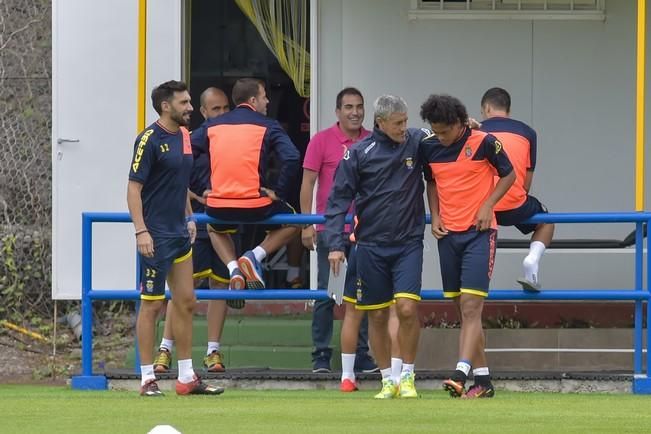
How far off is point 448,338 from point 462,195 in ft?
7.66

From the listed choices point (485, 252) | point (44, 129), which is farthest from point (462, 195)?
point (44, 129)

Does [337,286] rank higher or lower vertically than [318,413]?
higher

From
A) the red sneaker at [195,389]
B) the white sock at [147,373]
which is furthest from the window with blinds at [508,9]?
the white sock at [147,373]

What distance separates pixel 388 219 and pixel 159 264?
148 centimetres

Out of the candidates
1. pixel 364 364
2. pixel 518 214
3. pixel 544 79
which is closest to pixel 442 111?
pixel 518 214

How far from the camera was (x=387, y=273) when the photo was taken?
11.1 m

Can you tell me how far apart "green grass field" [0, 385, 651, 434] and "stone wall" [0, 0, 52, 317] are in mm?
4918

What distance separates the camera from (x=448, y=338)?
42.9 feet

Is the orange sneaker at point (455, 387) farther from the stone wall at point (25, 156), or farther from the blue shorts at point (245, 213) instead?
the stone wall at point (25, 156)

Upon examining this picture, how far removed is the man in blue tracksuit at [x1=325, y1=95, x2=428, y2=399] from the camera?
430 inches

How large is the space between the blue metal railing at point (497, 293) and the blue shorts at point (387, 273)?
69cm

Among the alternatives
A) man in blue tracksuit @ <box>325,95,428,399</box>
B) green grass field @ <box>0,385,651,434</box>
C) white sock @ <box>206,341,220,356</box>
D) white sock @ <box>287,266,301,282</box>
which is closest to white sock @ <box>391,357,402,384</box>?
man in blue tracksuit @ <box>325,95,428,399</box>

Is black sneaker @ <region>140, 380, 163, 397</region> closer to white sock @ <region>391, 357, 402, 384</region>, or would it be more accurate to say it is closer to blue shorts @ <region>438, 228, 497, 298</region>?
white sock @ <region>391, 357, 402, 384</region>

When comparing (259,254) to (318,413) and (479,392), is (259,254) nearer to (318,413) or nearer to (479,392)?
(479,392)
